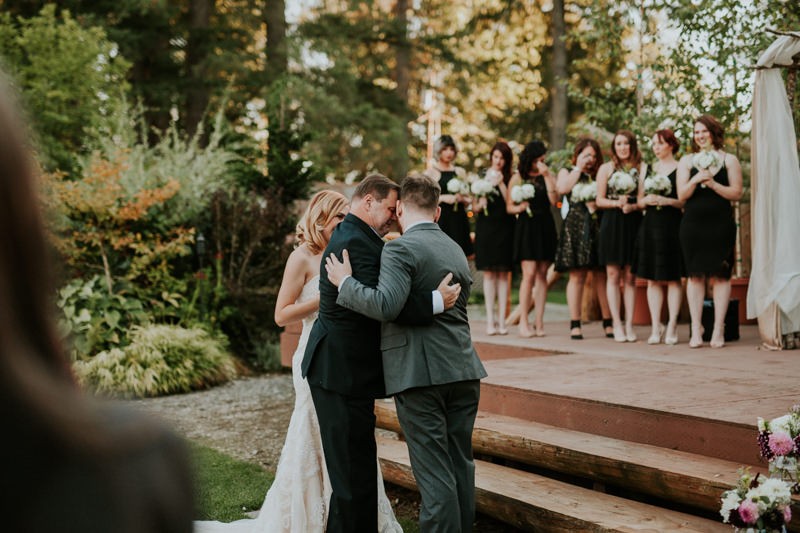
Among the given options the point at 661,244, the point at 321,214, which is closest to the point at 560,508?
the point at 321,214

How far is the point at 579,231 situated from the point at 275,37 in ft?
47.3

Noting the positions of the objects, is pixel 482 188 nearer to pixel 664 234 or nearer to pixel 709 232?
pixel 664 234

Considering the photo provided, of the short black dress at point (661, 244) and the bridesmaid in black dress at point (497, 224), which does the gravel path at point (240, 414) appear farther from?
the short black dress at point (661, 244)

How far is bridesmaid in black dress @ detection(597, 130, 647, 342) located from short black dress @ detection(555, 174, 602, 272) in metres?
0.19

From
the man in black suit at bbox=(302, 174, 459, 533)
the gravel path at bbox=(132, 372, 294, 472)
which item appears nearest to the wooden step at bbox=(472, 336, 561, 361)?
the gravel path at bbox=(132, 372, 294, 472)

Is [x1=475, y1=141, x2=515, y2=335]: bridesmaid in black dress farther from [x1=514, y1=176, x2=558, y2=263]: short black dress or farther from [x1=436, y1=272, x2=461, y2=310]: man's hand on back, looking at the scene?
[x1=436, y1=272, x2=461, y2=310]: man's hand on back

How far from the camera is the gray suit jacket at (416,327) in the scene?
13.4ft

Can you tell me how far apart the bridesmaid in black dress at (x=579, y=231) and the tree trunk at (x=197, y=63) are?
1368 centimetres

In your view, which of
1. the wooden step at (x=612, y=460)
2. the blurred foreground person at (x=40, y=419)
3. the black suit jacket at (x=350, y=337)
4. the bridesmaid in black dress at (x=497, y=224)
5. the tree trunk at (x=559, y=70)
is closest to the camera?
the blurred foreground person at (x=40, y=419)

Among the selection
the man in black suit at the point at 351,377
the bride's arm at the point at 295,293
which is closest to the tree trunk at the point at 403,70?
the bride's arm at the point at 295,293

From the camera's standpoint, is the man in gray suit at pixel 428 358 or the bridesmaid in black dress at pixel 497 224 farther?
the bridesmaid in black dress at pixel 497 224

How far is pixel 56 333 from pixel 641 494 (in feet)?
15.0

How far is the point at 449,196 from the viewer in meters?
9.12

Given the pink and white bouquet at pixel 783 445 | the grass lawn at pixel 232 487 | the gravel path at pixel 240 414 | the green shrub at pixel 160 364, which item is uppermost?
the pink and white bouquet at pixel 783 445
